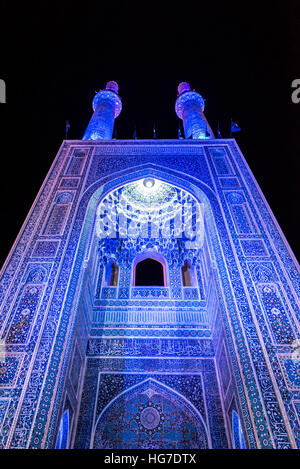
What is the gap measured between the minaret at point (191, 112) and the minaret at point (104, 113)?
2130 mm

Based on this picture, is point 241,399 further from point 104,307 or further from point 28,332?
point 104,307

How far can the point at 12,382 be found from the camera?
382 centimetres

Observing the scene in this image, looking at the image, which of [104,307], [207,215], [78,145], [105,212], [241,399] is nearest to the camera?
[241,399]

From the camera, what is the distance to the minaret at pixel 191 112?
9.55 m

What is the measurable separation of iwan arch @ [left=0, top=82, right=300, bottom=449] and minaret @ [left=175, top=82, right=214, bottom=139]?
70.6 inches

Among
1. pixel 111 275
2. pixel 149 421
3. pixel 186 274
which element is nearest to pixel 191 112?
pixel 186 274

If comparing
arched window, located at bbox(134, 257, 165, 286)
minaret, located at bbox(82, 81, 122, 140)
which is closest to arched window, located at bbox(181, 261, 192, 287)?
arched window, located at bbox(134, 257, 165, 286)

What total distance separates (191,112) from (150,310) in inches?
262

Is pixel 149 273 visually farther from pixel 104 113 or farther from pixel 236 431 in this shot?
pixel 104 113

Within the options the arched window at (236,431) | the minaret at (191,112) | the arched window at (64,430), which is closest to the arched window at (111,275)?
the arched window at (64,430)

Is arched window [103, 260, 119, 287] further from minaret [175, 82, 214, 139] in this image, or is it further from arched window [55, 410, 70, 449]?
minaret [175, 82, 214, 139]

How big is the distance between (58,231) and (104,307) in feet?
6.20

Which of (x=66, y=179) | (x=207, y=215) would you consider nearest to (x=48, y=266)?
(x=66, y=179)

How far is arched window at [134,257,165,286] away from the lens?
25.8 ft
